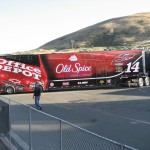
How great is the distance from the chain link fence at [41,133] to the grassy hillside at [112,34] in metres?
121

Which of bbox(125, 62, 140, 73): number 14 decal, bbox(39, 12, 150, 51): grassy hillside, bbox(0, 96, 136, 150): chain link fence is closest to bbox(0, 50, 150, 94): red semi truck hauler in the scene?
bbox(125, 62, 140, 73): number 14 decal

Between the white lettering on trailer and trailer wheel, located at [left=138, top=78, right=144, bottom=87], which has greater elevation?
the white lettering on trailer

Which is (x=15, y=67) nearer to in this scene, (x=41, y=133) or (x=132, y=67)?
(x=132, y=67)

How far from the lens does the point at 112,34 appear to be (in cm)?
15900

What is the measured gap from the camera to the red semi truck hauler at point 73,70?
36.8 m

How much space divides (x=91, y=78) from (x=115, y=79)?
88.5 inches

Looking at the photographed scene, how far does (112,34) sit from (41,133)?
151472 millimetres

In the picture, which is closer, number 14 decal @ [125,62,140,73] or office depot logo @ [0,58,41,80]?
office depot logo @ [0,58,41,80]

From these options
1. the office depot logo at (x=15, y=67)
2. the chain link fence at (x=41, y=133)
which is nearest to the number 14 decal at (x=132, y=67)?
the office depot logo at (x=15, y=67)

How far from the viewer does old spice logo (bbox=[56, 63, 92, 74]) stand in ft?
123

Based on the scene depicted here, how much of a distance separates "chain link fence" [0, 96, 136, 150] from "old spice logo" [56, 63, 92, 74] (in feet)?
80.3

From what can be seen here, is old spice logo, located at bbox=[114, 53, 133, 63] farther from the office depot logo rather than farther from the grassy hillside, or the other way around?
the grassy hillside

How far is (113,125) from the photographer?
16609 millimetres

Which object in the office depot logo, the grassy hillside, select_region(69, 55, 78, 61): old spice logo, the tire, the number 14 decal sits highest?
the grassy hillside
